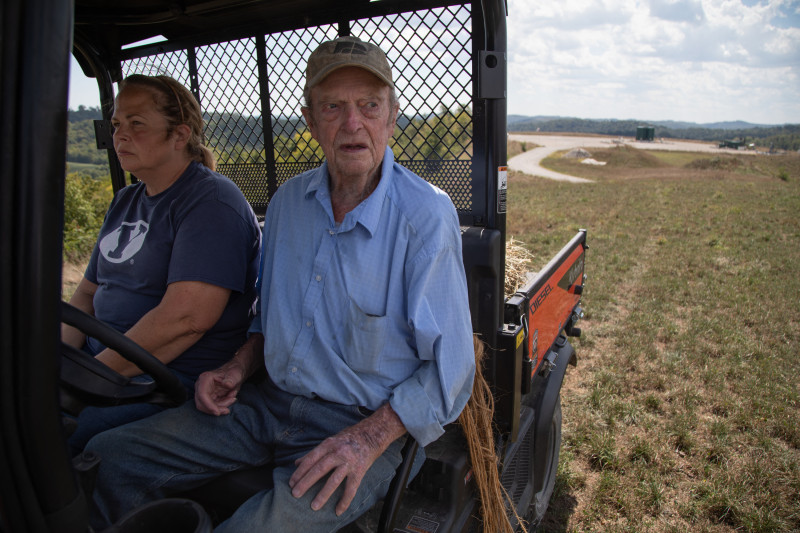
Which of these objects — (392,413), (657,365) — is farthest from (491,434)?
(657,365)

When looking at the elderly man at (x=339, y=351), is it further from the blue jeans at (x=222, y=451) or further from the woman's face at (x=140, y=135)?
the woman's face at (x=140, y=135)

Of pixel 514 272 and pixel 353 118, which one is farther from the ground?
pixel 353 118

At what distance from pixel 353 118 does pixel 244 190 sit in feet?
3.96

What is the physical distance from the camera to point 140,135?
6.36 ft

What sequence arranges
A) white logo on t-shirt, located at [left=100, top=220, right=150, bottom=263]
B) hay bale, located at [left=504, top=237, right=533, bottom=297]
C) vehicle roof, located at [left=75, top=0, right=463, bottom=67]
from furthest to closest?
hay bale, located at [left=504, top=237, right=533, bottom=297]
vehicle roof, located at [left=75, top=0, right=463, bottom=67]
white logo on t-shirt, located at [left=100, top=220, right=150, bottom=263]

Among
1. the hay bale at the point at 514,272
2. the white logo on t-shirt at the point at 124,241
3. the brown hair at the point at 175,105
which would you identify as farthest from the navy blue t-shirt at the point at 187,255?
the hay bale at the point at 514,272

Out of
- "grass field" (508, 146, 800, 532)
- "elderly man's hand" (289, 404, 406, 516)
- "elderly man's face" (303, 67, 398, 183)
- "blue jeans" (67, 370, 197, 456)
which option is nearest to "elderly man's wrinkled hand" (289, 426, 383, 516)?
"elderly man's hand" (289, 404, 406, 516)

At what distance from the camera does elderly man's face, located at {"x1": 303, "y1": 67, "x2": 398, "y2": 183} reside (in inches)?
66.3

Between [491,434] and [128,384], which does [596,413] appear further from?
[128,384]

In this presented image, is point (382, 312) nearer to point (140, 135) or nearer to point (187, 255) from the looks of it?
point (187, 255)

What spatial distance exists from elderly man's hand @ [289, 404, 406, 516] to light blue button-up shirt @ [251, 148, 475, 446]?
2.8 inches

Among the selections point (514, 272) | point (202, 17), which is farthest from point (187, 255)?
point (514, 272)

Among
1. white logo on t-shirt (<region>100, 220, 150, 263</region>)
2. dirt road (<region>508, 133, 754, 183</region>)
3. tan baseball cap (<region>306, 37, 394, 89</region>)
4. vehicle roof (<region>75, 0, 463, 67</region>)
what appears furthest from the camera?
dirt road (<region>508, 133, 754, 183</region>)

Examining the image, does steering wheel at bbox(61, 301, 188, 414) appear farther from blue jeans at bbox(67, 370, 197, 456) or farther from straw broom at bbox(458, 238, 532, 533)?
straw broom at bbox(458, 238, 532, 533)
